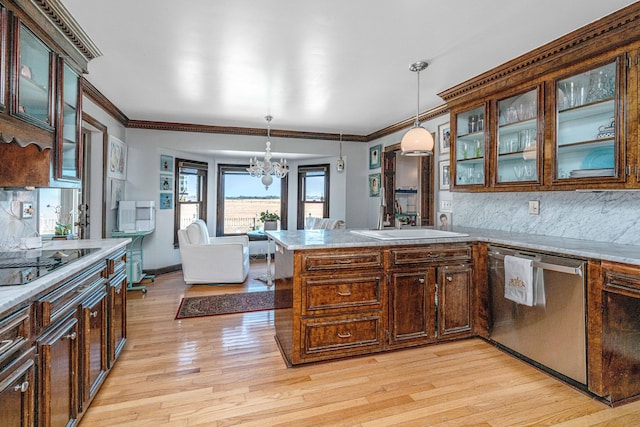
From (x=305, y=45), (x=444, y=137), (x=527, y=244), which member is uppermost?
(x=305, y=45)

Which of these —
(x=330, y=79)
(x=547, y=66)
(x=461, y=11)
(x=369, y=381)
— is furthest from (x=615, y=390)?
(x=330, y=79)

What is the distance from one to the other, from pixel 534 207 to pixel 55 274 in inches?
141

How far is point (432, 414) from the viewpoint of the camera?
1.91 meters

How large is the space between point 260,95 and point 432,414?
11.6ft

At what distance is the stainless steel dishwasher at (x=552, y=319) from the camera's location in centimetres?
211

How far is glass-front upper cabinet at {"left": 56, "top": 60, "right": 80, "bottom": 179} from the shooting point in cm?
211

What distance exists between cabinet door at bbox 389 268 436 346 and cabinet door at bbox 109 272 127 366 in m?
2.03

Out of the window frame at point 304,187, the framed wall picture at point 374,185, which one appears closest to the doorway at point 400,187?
the framed wall picture at point 374,185

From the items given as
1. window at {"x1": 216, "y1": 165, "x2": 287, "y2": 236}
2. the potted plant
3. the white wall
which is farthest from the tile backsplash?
window at {"x1": 216, "y1": 165, "x2": 287, "y2": 236}

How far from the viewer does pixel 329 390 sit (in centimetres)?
215

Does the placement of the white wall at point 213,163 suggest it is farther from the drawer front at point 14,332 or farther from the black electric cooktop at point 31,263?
the drawer front at point 14,332

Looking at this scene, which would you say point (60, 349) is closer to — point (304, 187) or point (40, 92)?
point (40, 92)

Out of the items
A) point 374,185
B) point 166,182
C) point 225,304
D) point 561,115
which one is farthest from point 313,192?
point 561,115

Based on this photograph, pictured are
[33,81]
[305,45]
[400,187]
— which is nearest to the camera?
[33,81]
